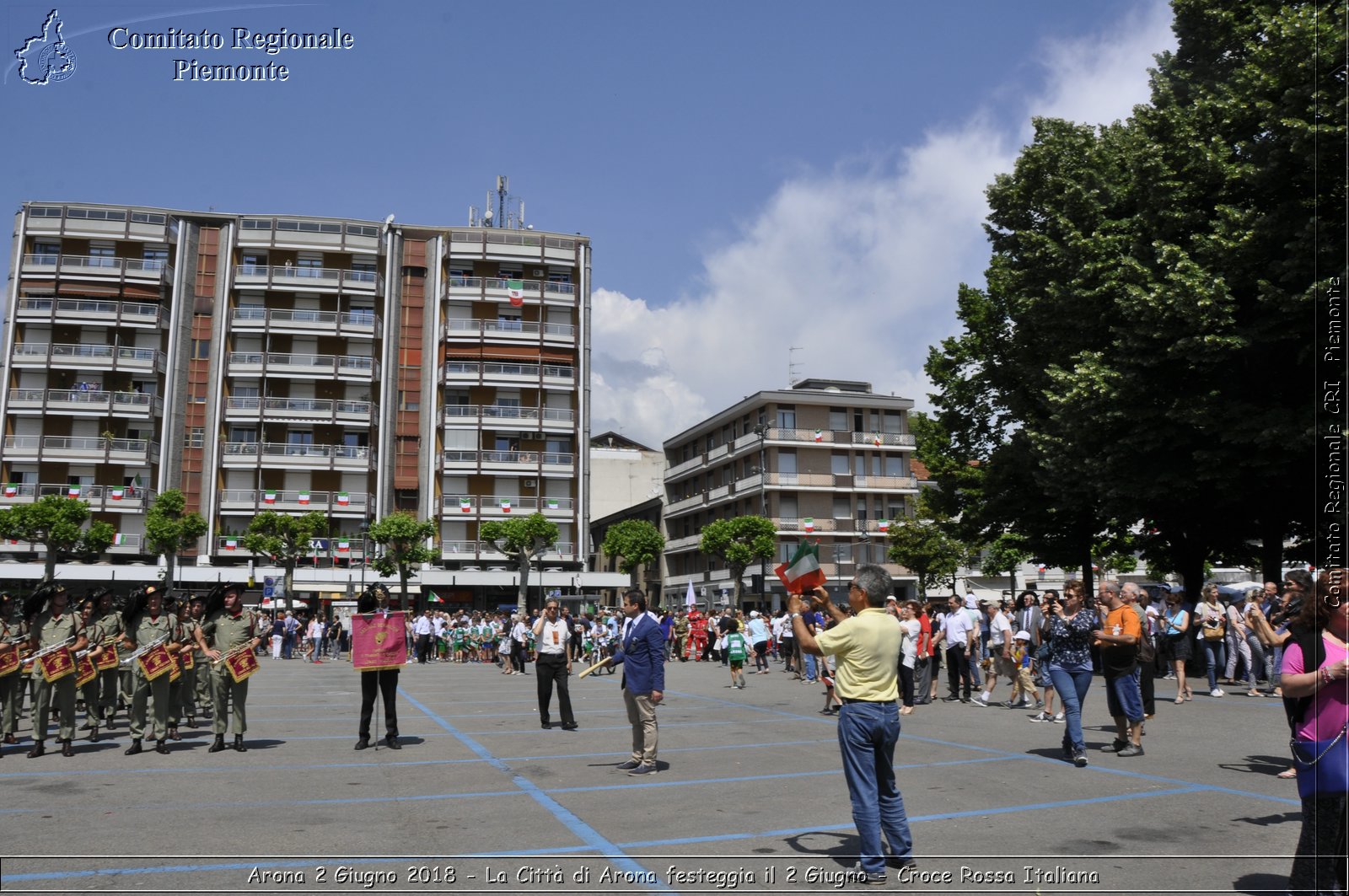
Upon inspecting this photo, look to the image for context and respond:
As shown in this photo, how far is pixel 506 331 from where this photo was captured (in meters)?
65.1

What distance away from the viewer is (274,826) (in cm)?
776

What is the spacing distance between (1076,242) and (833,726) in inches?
615

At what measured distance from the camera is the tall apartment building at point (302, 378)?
2361 inches

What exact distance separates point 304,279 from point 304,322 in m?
2.66

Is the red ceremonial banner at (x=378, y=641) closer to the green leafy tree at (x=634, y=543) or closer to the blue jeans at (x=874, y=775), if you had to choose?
the blue jeans at (x=874, y=775)

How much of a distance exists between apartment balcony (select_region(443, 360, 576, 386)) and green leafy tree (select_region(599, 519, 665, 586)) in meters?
12.0

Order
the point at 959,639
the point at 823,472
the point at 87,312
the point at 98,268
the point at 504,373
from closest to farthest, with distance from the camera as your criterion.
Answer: the point at 959,639, the point at 87,312, the point at 98,268, the point at 504,373, the point at 823,472

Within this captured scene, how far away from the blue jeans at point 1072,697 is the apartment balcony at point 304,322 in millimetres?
57914

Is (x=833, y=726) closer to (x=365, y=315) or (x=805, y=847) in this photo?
(x=805, y=847)

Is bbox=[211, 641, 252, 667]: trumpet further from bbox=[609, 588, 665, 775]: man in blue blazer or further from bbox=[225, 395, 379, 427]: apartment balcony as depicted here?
bbox=[225, 395, 379, 427]: apartment balcony

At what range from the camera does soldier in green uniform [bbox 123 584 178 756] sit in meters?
12.2

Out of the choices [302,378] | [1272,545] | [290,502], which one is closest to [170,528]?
[290,502]

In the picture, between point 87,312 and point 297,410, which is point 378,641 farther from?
point 87,312

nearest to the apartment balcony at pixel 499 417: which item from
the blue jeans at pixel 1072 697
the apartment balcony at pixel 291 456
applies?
the apartment balcony at pixel 291 456
